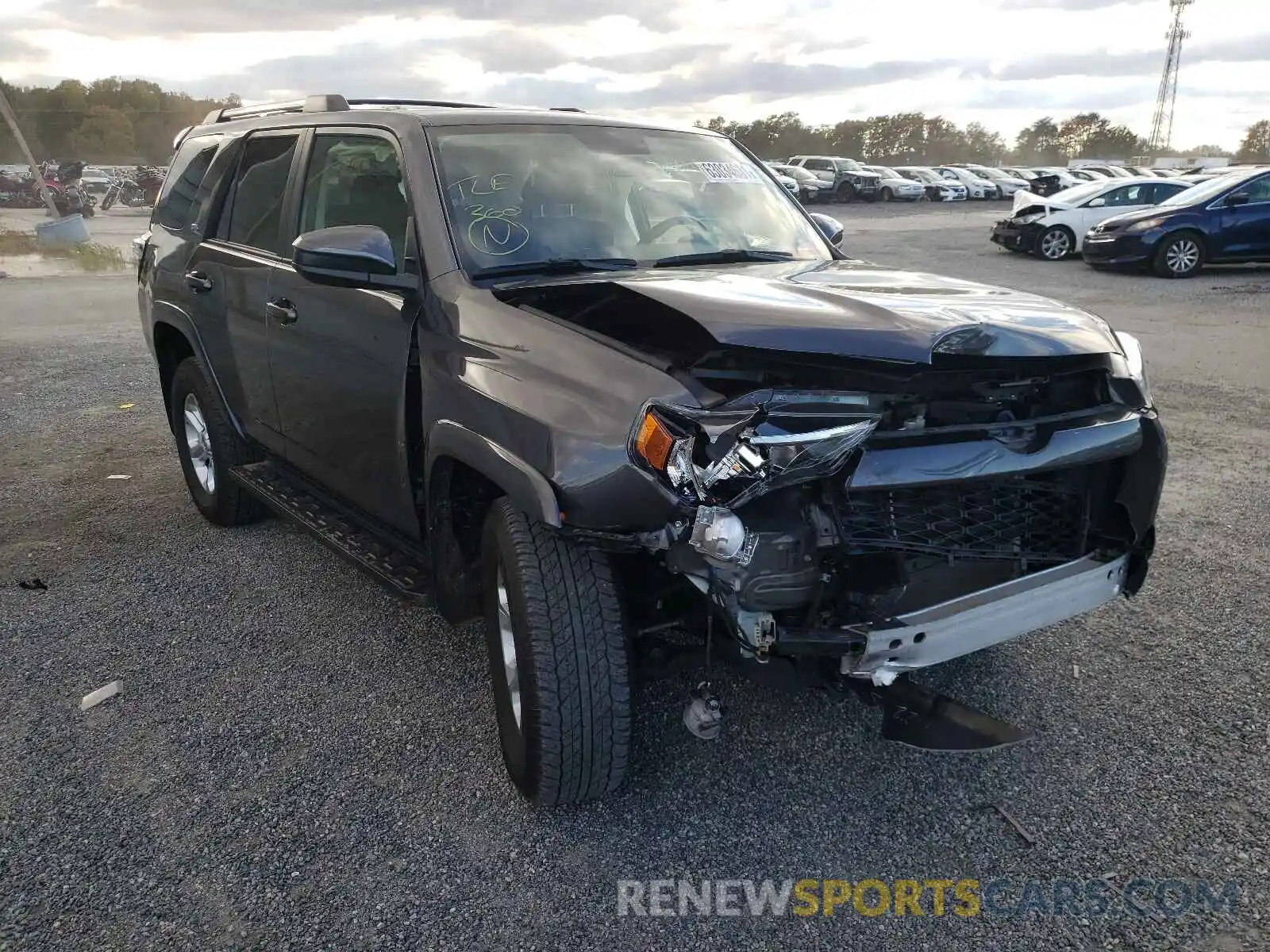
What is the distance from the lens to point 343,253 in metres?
2.92

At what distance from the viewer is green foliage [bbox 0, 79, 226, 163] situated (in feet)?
149

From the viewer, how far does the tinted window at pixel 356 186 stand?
11.0 feet

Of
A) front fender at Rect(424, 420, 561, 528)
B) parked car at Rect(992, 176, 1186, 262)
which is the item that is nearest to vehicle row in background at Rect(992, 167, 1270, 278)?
parked car at Rect(992, 176, 1186, 262)

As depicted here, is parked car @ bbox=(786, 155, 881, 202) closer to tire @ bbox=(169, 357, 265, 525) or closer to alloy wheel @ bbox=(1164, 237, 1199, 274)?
alloy wheel @ bbox=(1164, 237, 1199, 274)

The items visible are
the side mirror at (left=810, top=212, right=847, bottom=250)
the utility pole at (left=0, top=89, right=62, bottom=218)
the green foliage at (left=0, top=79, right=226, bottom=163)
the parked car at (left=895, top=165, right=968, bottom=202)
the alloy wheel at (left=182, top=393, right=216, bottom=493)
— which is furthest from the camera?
the green foliage at (left=0, top=79, right=226, bottom=163)

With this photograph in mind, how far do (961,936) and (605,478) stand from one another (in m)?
1.39

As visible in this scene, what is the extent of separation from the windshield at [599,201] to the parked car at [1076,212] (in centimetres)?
1566

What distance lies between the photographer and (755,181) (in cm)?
413

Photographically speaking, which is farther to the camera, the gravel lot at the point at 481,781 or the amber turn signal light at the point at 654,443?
the gravel lot at the point at 481,781

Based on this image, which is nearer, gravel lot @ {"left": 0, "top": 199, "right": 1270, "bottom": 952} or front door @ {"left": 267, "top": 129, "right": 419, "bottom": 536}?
gravel lot @ {"left": 0, "top": 199, "right": 1270, "bottom": 952}

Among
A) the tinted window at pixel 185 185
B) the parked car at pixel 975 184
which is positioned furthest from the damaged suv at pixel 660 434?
the parked car at pixel 975 184

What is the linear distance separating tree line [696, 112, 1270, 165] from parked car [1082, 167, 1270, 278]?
64895 millimetres

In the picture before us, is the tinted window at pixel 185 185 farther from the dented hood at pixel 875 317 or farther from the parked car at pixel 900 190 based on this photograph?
the parked car at pixel 900 190

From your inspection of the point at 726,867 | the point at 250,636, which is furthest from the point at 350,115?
the point at 726,867
